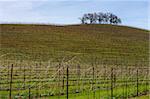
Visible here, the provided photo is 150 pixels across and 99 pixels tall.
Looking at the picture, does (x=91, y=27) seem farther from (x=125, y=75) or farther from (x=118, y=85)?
(x=118, y=85)

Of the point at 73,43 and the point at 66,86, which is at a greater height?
the point at 73,43

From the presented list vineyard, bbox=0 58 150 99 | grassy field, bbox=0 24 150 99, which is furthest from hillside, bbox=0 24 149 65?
vineyard, bbox=0 58 150 99

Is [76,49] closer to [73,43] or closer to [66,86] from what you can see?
[73,43]

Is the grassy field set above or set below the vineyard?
above

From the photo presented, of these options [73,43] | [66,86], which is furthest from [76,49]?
[66,86]

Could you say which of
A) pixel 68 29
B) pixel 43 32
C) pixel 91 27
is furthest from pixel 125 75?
pixel 91 27

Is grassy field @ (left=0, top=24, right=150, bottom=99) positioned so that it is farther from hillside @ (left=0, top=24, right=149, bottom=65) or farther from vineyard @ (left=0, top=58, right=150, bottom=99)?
vineyard @ (left=0, top=58, right=150, bottom=99)

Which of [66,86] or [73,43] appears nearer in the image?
[66,86]

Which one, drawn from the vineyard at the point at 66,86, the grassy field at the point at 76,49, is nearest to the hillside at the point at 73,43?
the grassy field at the point at 76,49

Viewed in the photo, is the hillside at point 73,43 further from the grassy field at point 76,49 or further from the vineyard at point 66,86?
the vineyard at point 66,86

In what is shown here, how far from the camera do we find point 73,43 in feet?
206

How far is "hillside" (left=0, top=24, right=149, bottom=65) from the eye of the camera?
52.4 metres

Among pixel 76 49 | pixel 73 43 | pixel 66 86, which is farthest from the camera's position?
pixel 73 43

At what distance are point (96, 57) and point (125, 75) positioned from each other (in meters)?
20.8
